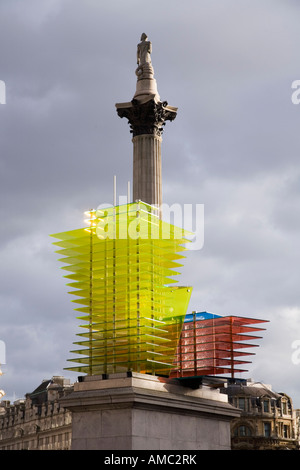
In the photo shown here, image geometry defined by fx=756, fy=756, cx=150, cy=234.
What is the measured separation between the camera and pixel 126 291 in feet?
105

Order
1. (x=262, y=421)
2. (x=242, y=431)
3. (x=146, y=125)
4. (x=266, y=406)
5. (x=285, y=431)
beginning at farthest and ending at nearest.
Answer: (x=285, y=431) → (x=266, y=406) → (x=262, y=421) → (x=242, y=431) → (x=146, y=125)

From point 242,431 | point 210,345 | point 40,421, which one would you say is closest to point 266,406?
point 242,431

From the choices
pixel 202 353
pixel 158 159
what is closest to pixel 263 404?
pixel 158 159

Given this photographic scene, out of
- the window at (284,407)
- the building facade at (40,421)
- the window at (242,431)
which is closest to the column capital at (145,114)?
the building facade at (40,421)

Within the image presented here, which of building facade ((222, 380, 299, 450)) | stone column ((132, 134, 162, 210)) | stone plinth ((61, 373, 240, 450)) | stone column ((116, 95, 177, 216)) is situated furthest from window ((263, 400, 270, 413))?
stone plinth ((61, 373, 240, 450))

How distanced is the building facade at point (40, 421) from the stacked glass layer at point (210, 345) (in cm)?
8728

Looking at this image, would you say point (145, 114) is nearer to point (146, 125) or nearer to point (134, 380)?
point (146, 125)

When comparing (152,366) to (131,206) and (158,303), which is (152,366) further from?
(131,206)

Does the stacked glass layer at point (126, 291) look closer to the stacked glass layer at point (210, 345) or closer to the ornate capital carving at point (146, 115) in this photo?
the stacked glass layer at point (210, 345)

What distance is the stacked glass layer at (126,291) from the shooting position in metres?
31.6

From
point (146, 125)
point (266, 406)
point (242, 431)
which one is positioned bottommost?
point (242, 431)

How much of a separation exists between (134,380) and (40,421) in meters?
108

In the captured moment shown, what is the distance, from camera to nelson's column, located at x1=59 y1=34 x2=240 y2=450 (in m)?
29.1
